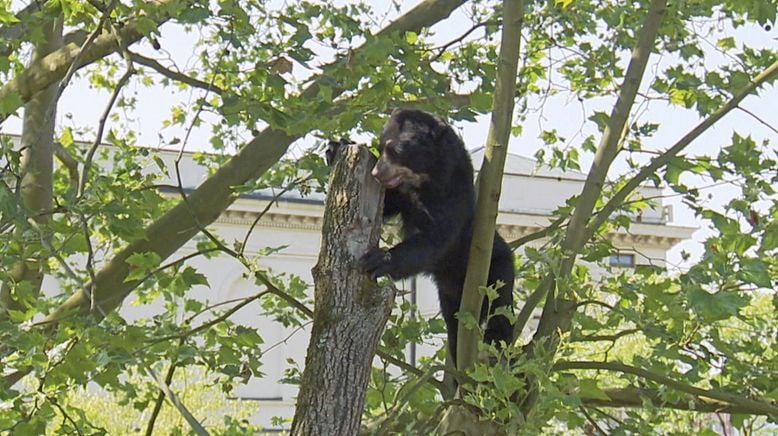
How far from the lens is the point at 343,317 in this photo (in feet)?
11.0

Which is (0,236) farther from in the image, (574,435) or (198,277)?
(574,435)

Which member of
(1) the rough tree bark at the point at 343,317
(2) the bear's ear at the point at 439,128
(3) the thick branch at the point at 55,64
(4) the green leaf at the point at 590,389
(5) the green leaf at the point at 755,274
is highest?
(3) the thick branch at the point at 55,64

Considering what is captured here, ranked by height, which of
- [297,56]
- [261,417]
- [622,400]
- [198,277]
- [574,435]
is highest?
[297,56]

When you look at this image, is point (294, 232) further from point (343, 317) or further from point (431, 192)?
point (343, 317)

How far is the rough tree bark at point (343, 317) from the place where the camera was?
331 centimetres

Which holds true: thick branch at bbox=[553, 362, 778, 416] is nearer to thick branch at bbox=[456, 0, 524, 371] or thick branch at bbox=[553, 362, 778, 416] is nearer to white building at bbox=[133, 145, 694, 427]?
thick branch at bbox=[456, 0, 524, 371]

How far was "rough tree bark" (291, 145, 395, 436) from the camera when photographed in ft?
10.9

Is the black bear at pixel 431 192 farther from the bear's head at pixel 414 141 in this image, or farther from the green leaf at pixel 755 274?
the green leaf at pixel 755 274

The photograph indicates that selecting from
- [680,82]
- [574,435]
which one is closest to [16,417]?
[680,82]

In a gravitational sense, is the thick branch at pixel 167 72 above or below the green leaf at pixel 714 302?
above

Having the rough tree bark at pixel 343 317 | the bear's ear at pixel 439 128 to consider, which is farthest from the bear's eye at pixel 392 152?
the rough tree bark at pixel 343 317

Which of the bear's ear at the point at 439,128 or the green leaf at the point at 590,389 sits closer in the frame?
the green leaf at the point at 590,389

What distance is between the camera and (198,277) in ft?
16.9

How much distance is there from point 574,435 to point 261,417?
43.6 feet
